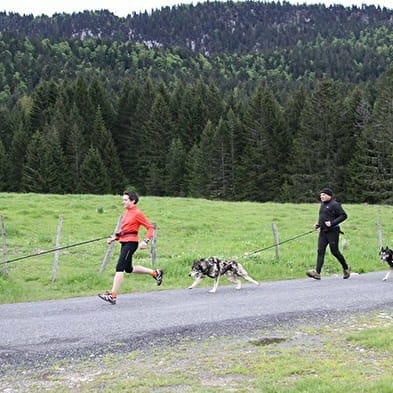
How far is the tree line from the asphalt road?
40608mm

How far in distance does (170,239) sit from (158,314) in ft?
47.5

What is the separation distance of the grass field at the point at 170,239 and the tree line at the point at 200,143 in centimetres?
1995

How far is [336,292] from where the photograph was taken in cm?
1334

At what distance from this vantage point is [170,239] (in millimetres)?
25328

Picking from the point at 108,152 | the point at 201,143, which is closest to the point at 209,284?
the point at 201,143

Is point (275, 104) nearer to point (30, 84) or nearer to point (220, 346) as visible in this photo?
point (220, 346)

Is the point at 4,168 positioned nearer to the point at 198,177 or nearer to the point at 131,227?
the point at 198,177

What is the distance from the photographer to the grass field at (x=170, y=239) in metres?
16.1

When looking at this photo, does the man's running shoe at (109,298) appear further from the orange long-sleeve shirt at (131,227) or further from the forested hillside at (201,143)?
the forested hillside at (201,143)

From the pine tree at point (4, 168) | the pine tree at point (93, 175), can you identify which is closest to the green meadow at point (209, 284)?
the pine tree at point (93, 175)

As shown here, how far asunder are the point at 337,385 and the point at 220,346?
236 centimetres

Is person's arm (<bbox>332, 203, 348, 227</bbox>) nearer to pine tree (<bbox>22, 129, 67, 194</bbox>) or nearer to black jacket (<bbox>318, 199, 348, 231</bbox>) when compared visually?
black jacket (<bbox>318, 199, 348, 231</bbox>)

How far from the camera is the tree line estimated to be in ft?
197

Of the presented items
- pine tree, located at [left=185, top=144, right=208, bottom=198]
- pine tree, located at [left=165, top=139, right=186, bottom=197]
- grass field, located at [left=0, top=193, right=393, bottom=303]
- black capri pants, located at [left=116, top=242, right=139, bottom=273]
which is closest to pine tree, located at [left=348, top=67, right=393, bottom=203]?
grass field, located at [left=0, top=193, right=393, bottom=303]
